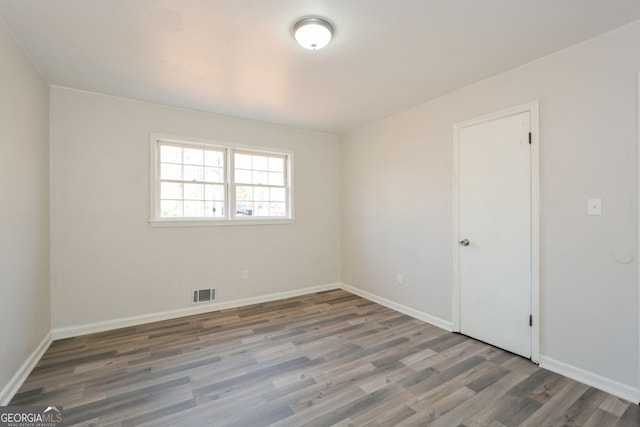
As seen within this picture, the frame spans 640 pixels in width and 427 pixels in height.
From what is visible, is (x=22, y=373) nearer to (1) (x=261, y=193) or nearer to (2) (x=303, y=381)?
(2) (x=303, y=381)

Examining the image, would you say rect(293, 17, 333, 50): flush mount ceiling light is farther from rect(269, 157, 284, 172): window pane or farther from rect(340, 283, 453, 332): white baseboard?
rect(340, 283, 453, 332): white baseboard

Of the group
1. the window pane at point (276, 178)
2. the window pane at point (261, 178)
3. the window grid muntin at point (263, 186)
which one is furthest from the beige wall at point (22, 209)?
the window pane at point (276, 178)

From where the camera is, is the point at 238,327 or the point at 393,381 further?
the point at 238,327

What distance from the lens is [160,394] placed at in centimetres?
207

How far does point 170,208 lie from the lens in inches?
141

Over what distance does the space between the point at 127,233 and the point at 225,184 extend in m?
1.26

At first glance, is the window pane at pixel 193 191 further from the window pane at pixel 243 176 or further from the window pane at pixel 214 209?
the window pane at pixel 243 176

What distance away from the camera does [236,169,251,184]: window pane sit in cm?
404

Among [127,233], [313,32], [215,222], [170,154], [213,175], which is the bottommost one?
[127,233]

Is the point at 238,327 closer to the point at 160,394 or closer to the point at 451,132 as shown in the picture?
the point at 160,394

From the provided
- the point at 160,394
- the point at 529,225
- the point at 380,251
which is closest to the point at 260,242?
the point at 380,251

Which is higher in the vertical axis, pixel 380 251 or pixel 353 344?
pixel 380 251

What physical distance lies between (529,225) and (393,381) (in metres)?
1.74

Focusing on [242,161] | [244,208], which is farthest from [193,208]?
[242,161]
